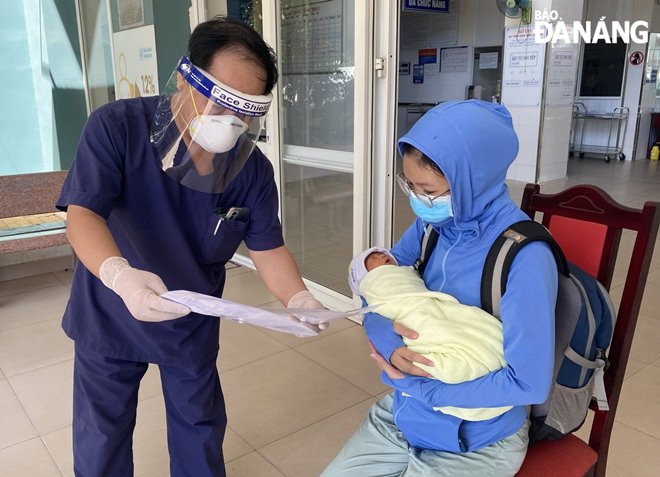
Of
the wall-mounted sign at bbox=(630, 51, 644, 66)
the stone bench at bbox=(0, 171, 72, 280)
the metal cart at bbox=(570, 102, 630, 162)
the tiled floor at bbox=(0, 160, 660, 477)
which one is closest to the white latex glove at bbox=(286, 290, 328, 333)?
the tiled floor at bbox=(0, 160, 660, 477)

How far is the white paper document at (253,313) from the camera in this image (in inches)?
37.3

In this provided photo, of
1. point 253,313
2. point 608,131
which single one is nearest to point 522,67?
point 608,131

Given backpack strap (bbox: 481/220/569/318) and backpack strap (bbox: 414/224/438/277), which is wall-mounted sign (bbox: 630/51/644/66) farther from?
backpack strap (bbox: 481/220/569/318)

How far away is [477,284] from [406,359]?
21 cm

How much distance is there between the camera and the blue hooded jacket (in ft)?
3.26

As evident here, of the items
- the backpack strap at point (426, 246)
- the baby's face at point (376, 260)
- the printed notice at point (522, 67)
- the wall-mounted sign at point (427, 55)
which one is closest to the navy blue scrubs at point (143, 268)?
the baby's face at point (376, 260)

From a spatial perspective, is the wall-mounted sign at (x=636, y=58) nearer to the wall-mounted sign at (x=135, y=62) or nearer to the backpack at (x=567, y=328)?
the wall-mounted sign at (x=135, y=62)

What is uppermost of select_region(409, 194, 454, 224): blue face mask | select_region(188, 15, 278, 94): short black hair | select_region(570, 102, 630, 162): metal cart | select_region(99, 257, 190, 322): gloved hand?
select_region(188, 15, 278, 94): short black hair

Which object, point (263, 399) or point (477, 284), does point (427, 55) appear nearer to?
point (263, 399)

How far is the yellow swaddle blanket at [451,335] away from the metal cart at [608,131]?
31.2 ft

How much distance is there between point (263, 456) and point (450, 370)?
1233 millimetres

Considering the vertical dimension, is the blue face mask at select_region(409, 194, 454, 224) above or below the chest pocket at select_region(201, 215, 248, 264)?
above

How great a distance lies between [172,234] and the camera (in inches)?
50.3

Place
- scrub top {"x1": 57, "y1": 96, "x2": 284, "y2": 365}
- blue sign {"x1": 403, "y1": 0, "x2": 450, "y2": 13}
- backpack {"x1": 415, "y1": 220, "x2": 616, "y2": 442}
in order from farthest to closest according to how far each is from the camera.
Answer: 1. blue sign {"x1": 403, "y1": 0, "x2": 450, "y2": 13}
2. scrub top {"x1": 57, "y1": 96, "x2": 284, "y2": 365}
3. backpack {"x1": 415, "y1": 220, "x2": 616, "y2": 442}
